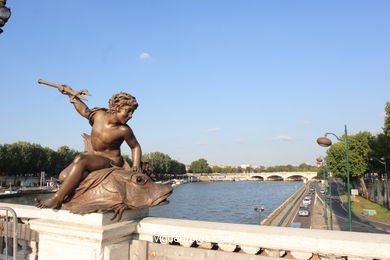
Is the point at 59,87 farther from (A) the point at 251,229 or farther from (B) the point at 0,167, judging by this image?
(B) the point at 0,167

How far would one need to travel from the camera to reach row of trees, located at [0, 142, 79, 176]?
2363 inches

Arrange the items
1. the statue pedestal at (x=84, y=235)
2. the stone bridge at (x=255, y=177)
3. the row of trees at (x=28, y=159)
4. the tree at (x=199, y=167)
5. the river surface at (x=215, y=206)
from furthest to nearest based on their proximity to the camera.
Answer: the tree at (x=199, y=167) < the stone bridge at (x=255, y=177) < the row of trees at (x=28, y=159) < the river surface at (x=215, y=206) < the statue pedestal at (x=84, y=235)

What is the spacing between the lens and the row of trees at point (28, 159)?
6003 cm

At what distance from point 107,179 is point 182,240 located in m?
1.11

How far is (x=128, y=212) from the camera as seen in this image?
3717mm

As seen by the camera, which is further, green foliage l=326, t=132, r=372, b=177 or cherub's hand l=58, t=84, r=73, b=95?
green foliage l=326, t=132, r=372, b=177

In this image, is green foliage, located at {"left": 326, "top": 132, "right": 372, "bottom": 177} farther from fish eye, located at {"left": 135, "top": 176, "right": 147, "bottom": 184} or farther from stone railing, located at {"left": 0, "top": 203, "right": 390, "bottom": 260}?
fish eye, located at {"left": 135, "top": 176, "right": 147, "bottom": 184}

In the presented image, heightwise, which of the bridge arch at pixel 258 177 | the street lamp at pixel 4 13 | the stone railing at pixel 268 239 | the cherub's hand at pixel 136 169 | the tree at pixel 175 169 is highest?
the street lamp at pixel 4 13

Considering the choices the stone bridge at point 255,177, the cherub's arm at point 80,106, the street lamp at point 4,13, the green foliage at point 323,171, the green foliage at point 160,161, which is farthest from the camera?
the stone bridge at point 255,177

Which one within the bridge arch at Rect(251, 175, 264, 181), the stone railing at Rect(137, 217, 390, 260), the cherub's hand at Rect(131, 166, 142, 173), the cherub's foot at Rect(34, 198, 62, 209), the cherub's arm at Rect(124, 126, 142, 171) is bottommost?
the bridge arch at Rect(251, 175, 264, 181)

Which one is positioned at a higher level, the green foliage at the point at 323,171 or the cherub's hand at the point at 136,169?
the cherub's hand at the point at 136,169

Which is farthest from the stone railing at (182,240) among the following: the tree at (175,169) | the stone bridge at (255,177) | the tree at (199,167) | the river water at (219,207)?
the tree at (199,167)

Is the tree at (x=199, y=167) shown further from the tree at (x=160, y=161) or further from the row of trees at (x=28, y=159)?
the row of trees at (x=28, y=159)

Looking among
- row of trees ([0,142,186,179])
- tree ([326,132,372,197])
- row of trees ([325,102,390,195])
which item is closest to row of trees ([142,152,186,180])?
row of trees ([0,142,186,179])
